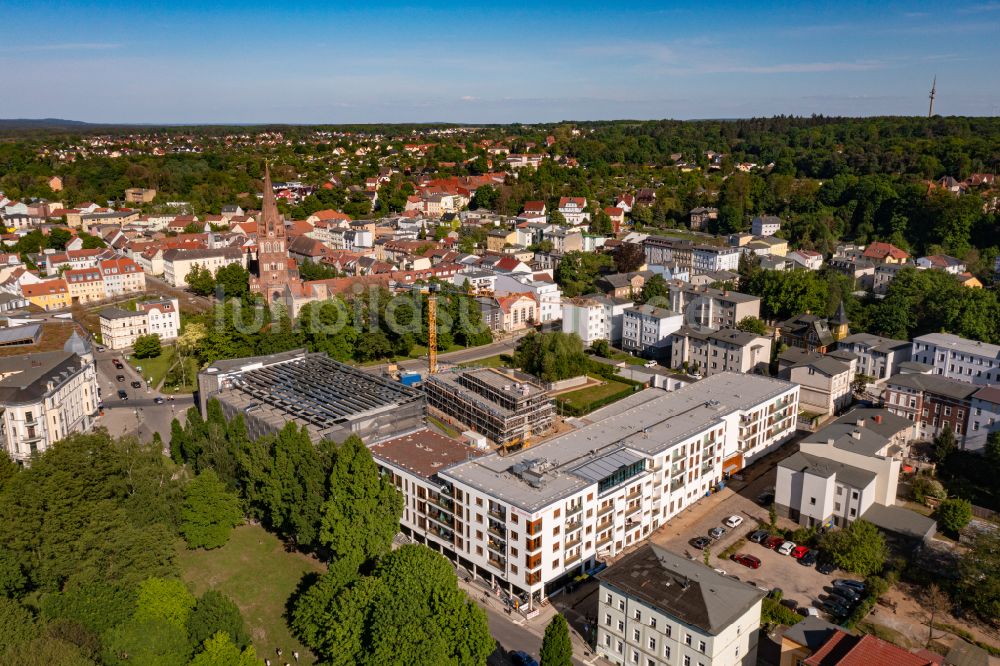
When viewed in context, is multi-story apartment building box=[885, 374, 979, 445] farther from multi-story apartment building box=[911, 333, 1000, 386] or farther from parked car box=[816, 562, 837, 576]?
parked car box=[816, 562, 837, 576]

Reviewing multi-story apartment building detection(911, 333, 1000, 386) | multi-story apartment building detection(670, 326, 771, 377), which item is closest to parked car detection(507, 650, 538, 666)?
multi-story apartment building detection(670, 326, 771, 377)

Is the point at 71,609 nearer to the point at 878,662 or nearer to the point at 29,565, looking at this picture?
the point at 29,565

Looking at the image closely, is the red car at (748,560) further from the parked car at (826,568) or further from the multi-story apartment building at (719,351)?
the multi-story apartment building at (719,351)

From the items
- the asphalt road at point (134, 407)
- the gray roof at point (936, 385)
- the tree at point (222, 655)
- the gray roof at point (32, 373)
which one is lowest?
the asphalt road at point (134, 407)

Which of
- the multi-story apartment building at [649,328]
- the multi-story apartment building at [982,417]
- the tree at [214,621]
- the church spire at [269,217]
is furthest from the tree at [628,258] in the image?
the tree at [214,621]

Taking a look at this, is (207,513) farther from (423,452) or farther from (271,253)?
(271,253)
